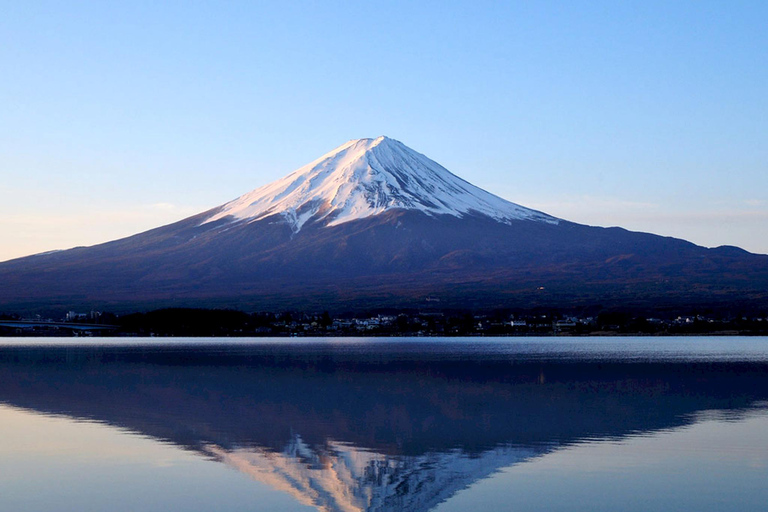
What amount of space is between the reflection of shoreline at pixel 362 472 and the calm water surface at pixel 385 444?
0.14ft

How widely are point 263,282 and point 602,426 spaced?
14946 centimetres

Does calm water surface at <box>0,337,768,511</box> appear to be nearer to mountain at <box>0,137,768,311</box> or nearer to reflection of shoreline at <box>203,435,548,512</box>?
reflection of shoreline at <box>203,435,548,512</box>

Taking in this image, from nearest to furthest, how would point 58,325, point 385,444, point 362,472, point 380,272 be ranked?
point 362,472 → point 385,444 → point 58,325 → point 380,272

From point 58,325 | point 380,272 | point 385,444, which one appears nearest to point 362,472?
point 385,444

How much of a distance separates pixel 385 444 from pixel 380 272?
160m

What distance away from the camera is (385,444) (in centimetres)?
1864

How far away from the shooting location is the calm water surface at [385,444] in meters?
13.9

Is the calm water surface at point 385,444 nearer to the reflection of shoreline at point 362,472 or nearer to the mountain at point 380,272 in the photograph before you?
the reflection of shoreline at point 362,472

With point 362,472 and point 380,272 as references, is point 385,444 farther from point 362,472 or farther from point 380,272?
point 380,272

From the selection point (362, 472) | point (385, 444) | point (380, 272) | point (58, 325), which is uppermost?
point (380, 272)

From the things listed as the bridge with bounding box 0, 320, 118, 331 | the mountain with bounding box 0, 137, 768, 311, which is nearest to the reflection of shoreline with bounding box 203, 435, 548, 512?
the bridge with bounding box 0, 320, 118, 331

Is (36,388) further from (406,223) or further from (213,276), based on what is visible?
(406,223)

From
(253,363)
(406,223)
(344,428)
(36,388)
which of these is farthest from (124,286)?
(344,428)

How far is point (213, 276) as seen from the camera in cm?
17000
